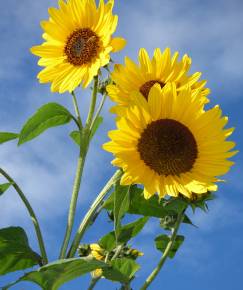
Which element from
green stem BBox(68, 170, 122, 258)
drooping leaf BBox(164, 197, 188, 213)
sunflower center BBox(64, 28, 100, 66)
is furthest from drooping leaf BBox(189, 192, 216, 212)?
sunflower center BBox(64, 28, 100, 66)

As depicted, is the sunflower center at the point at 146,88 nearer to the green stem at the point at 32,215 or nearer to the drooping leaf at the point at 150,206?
the drooping leaf at the point at 150,206

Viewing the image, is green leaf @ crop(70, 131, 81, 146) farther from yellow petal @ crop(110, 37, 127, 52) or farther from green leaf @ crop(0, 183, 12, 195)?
yellow petal @ crop(110, 37, 127, 52)

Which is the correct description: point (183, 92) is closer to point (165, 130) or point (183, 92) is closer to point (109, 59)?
point (165, 130)

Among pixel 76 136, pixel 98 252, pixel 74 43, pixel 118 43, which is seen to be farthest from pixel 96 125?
pixel 98 252

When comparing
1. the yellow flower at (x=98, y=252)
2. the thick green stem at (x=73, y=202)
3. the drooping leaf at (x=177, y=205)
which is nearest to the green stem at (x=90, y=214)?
the thick green stem at (x=73, y=202)

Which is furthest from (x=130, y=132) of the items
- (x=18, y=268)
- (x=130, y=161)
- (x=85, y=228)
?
(x=18, y=268)

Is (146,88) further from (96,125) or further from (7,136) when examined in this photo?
(7,136)
